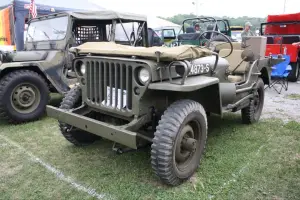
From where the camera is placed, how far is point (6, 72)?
15.8 ft

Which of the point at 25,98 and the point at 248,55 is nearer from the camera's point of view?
the point at 248,55

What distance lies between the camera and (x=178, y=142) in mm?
2699

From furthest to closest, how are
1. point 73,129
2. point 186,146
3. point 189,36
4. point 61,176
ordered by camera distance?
point 189,36 → point 73,129 → point 61,176 → point 186,146

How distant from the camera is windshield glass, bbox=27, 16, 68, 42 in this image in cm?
538

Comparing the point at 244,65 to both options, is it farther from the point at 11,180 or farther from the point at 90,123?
the point at 11,180

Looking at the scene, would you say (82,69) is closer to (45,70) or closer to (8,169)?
(8,169)

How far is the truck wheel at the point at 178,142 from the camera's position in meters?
2.57

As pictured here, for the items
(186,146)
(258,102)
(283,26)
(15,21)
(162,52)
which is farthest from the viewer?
(283,26)

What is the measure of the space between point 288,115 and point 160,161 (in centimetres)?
384

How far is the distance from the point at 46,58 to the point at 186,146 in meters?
3.49

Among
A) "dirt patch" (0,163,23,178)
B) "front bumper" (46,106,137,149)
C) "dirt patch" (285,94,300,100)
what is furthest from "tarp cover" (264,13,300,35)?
"dirt patch" (0,163,23,178)

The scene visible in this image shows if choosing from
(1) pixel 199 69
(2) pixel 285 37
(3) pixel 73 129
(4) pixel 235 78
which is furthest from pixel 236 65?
(2) pixel 285 37

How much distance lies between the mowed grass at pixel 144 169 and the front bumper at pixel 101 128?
1.83 feet

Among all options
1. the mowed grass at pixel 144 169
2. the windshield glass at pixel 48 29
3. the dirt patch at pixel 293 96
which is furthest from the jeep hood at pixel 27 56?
the dirt patch at pixel 293 96
